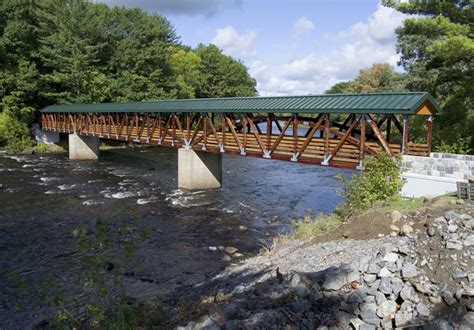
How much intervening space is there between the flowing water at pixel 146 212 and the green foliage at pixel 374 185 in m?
1.44

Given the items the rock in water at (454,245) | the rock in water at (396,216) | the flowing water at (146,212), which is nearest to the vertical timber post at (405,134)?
the flowing water at (146,212)

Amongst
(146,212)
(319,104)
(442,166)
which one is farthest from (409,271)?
(146,212)

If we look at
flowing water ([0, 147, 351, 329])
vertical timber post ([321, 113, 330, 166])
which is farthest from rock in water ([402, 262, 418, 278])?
vertical timber post ([321, 113, 330, 166])

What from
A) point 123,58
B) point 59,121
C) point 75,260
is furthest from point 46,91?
point 75,260

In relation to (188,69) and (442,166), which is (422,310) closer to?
(442,166)

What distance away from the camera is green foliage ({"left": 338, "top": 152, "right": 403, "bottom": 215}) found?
1347 cm

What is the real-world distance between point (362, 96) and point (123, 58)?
140ft

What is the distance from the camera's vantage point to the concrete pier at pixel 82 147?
41.1 metres

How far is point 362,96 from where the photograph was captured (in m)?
17.4

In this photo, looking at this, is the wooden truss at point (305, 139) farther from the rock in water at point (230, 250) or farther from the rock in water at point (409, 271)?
the rock in water at point (409, 271)

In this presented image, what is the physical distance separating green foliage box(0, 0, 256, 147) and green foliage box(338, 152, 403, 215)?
3983 cm

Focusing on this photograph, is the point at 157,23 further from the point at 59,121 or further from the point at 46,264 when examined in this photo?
the point at 46,264

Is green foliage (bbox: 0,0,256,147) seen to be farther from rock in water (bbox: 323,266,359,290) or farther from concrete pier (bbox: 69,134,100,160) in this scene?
rock in water (bbox: 323,266,359,290)

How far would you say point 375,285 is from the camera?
746cm
